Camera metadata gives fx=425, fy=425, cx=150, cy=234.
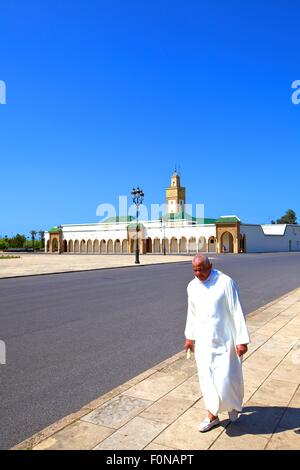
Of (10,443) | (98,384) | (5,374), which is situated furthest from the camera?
(5,374)

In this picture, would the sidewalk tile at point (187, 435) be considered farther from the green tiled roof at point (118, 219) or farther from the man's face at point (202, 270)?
the green tiled roof at point (118, 219)

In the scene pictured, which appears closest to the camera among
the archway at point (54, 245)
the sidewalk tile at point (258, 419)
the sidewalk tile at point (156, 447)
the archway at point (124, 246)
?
the sidewalk tile at point (156, 447)

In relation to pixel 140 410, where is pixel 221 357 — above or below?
above

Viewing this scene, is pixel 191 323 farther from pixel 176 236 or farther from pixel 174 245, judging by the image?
pixel 174 245

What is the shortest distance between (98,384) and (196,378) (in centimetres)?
118

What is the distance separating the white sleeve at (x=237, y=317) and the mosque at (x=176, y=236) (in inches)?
2331

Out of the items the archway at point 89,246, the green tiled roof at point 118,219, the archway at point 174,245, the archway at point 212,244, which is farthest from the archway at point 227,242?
the archway at point 89,246

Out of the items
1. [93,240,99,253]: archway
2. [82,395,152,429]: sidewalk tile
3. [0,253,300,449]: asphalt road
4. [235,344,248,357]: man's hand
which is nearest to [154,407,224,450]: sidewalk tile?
[82,395,152,429]: sidewalk tile

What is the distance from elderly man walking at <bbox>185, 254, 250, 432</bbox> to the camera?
3715 millimetres

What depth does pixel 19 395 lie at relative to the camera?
4.69 m

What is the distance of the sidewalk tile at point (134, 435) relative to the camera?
338cm
